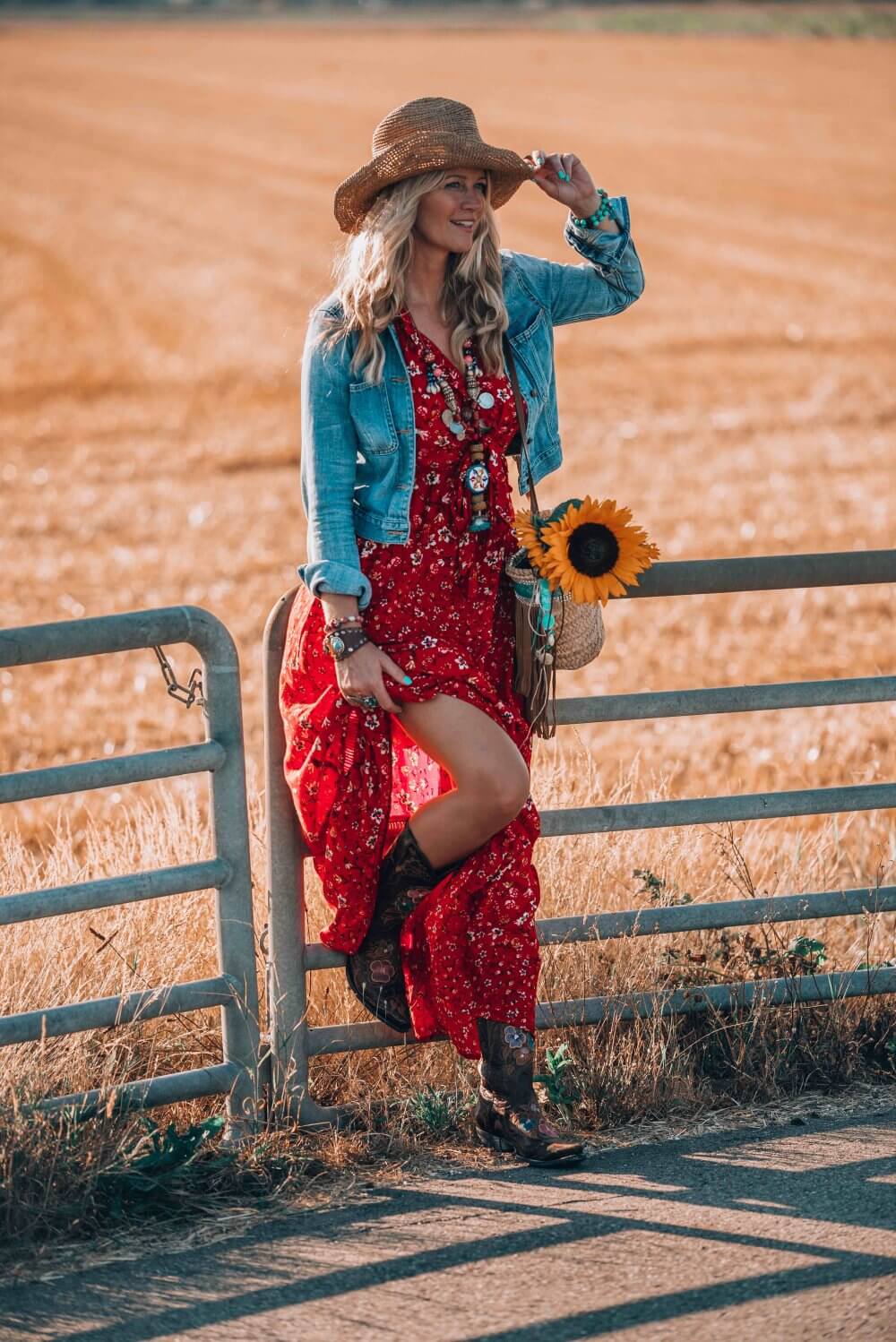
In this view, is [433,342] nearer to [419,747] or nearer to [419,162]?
[419,162]

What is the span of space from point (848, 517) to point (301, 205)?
21.3 m

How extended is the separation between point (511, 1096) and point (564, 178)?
199 centimetres

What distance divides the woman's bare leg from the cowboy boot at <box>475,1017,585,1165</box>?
1.38 feet

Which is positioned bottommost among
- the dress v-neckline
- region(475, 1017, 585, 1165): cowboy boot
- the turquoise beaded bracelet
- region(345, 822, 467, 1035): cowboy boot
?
region(475, 1017, 585, 1165): cowboy boot

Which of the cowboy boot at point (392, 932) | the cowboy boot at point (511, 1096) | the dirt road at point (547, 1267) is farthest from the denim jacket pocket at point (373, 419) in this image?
the dirt road at point (547, 1267)

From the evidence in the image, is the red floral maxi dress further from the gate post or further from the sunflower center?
the sunflower center

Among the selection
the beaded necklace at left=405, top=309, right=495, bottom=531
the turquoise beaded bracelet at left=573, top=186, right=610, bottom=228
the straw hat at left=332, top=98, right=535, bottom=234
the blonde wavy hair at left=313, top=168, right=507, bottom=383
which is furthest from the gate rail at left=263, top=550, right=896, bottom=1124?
the straw hat at left=332, top=98, right=535, bottom=234

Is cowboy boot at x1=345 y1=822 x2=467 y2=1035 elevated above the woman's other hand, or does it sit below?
below

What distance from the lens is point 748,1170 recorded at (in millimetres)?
3590

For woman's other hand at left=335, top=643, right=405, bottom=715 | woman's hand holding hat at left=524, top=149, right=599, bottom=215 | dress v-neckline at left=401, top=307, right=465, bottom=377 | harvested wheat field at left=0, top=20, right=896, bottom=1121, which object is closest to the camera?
woman's other hand at left=335, top=643, right=405, bottom=715

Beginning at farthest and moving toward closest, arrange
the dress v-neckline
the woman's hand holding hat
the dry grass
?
the dry grass → the woman's hand holding hat → the dress v-neckline

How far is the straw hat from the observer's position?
371 centimetres

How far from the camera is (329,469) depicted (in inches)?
145

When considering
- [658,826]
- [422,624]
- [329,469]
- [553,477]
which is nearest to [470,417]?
[329,469]
